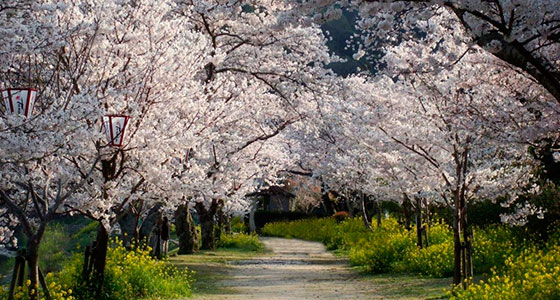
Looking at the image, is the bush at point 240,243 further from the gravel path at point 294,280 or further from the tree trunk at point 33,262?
the tree trunk at point 33,262

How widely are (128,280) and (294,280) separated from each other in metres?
5.45

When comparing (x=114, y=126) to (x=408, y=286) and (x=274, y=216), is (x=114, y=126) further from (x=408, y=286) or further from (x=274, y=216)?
(x=274, y=216)

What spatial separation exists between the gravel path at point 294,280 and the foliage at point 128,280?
29.7 inches

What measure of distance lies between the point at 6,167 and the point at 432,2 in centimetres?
614

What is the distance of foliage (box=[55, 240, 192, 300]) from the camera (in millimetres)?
10492

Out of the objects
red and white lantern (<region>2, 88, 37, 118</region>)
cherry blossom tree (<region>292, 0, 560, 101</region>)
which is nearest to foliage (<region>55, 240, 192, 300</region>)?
red and white lantern (<region>2, 88, 37, 118</region>)

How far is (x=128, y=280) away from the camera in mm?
11164

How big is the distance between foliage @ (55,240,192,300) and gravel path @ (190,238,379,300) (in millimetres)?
755

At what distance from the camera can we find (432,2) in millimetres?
5129

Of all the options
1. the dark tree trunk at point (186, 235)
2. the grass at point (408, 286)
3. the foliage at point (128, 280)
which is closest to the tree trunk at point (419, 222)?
the grass at point (408, 286)

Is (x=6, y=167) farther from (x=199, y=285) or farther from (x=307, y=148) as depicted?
(x=307, y=148)

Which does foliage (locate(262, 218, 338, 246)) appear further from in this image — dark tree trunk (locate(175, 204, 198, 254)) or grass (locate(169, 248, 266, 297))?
dark tree trunk (locate(175, 204, 198, 254))

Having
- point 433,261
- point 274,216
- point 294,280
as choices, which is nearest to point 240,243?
point 294,280

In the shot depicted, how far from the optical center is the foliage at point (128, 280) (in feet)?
34.4
